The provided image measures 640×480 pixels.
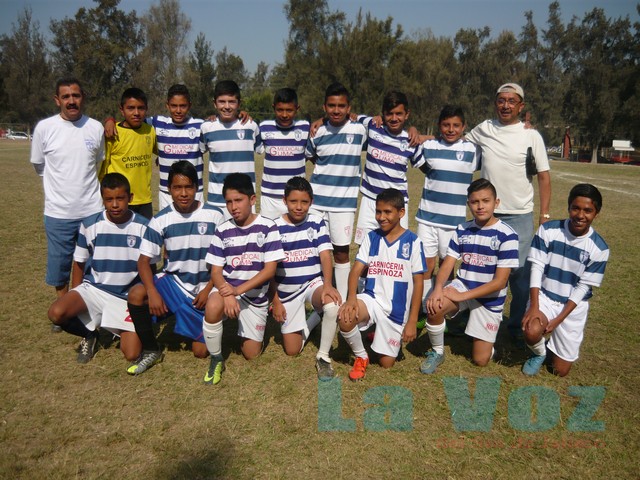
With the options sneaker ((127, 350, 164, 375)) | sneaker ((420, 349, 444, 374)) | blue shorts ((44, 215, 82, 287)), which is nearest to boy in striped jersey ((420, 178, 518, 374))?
sneaker ((420, 349, 444, 374))

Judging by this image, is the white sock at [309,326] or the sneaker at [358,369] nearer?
the sneaker at [358,369]

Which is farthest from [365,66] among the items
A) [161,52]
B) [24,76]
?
[24,76]

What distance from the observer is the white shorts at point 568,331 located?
3717 mm

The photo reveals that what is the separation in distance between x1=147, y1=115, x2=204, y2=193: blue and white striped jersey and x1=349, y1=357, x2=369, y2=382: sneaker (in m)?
2.44

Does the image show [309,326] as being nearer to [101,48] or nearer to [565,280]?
[565,280]

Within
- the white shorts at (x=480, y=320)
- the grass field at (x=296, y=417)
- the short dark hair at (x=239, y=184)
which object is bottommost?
the grass field at (x=296, y=417)

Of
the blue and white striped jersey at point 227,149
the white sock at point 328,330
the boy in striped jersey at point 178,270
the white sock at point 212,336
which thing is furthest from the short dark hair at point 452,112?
the white sock at point 212,336

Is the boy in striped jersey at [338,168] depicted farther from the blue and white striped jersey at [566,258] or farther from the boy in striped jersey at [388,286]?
the blue and white striped jersey at [566,258]

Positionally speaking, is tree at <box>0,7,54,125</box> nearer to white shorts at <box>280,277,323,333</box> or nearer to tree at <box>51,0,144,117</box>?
tree at <box>51,0,144,117</box>

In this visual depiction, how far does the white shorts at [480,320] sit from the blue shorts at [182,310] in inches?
85.0

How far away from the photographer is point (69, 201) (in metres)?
4.29

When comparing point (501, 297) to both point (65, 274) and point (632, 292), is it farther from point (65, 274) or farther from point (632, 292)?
point (65, 274)

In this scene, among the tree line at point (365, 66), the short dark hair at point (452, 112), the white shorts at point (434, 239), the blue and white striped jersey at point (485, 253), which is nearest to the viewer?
the blue and white striped jersey at point (485, 253)

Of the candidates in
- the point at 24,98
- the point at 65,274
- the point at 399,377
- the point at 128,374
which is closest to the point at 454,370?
the point at 399,377
